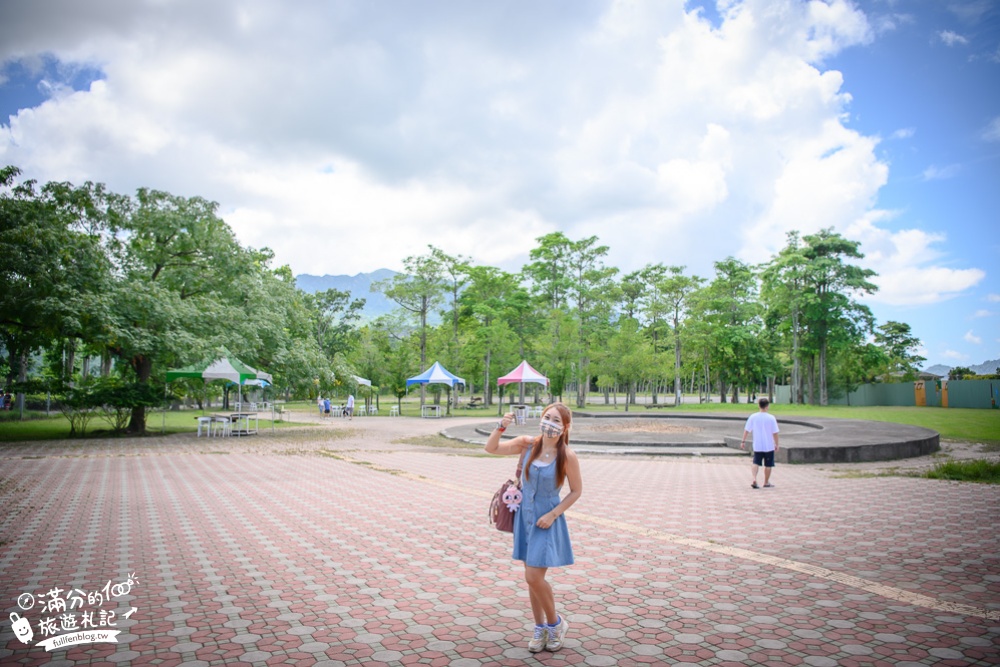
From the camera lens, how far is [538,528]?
361 cm

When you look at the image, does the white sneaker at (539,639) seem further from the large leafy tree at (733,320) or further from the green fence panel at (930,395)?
the large leafy tree at (733,320)

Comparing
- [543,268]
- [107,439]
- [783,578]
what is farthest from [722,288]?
[783,578]

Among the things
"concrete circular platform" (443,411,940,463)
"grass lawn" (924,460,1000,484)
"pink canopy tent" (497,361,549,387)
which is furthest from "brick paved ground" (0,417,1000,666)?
"pink canopy tent" (497,361,549,387)

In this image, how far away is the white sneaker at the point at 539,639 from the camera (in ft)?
11.6

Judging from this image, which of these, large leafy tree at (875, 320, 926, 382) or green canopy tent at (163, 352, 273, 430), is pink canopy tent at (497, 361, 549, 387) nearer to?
green canopy tent at (163, 352, 273, 430)

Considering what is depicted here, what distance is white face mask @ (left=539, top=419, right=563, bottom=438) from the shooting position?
12.1 ft

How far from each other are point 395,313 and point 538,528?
3829 cm

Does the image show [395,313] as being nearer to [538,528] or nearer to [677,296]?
[677,296]

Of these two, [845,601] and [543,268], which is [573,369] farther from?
[845,601]

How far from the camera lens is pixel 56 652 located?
11.8 ft

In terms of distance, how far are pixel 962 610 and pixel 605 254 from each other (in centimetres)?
4228

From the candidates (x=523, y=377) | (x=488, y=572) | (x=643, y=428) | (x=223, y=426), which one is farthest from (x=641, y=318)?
(x=488, y=572)

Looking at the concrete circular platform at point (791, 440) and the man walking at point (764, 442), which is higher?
the man walking at point (764, 442)

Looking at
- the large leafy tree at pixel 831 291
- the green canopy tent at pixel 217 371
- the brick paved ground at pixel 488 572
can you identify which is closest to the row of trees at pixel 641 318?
the large leafy tree at pixel 831 291
